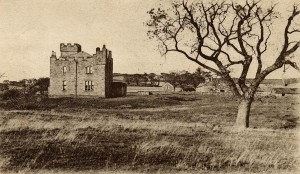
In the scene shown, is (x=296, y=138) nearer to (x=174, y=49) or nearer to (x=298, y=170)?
(x=298, y=170)

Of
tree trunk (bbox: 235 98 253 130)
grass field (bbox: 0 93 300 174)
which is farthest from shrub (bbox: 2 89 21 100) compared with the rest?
tree trunk (bbox: 235 98 253 130)

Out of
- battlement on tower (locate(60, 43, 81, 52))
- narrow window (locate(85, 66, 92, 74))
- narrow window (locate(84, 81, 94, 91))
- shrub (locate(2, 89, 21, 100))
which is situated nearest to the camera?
shrub (locate(2, 89, 21, 100))

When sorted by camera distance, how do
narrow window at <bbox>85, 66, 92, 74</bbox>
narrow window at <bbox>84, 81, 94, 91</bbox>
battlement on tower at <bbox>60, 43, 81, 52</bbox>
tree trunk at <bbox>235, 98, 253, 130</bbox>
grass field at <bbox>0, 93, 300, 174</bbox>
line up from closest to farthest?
grass field at <bbox>0, 93, 300, 174</bbox> → tree trunk at <bbox>235, 98, 253, 130</bbox> → narrow window at <bbox>84, 81, 94, 91</bbox> → narrow window at <bbox>85, 66, 92, 74</bbox> → battlement on tower at <bbox>60, 43, 81, 52</bbox>

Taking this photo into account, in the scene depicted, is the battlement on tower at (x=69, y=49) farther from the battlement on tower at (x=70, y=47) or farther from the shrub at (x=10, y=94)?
the shrub at (x=10, y=94)

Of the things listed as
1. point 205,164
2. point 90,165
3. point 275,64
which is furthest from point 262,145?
point 90,165

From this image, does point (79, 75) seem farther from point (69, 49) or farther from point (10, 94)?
point (10, 94)

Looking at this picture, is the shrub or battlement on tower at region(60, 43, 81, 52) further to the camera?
battlement on tower at region(60, 43, 81, 52)

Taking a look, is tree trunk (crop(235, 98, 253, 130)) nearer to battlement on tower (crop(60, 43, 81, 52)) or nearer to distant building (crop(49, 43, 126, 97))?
distant building (crop(49, 43, 126, 97))

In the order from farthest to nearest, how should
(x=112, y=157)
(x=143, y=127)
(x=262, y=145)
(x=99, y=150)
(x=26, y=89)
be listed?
(x=26, y=89), (x=143, y=127), (x=262, y=145), (x=99, y=150), (x=112, y=157)

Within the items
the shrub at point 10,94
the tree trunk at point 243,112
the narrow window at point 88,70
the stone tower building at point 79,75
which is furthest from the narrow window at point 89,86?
the tree trunk at point 243,112

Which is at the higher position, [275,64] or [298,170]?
[275,64]

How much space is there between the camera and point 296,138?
38.8 ft

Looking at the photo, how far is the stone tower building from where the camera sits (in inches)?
1586

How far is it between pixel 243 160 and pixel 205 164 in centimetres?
102
